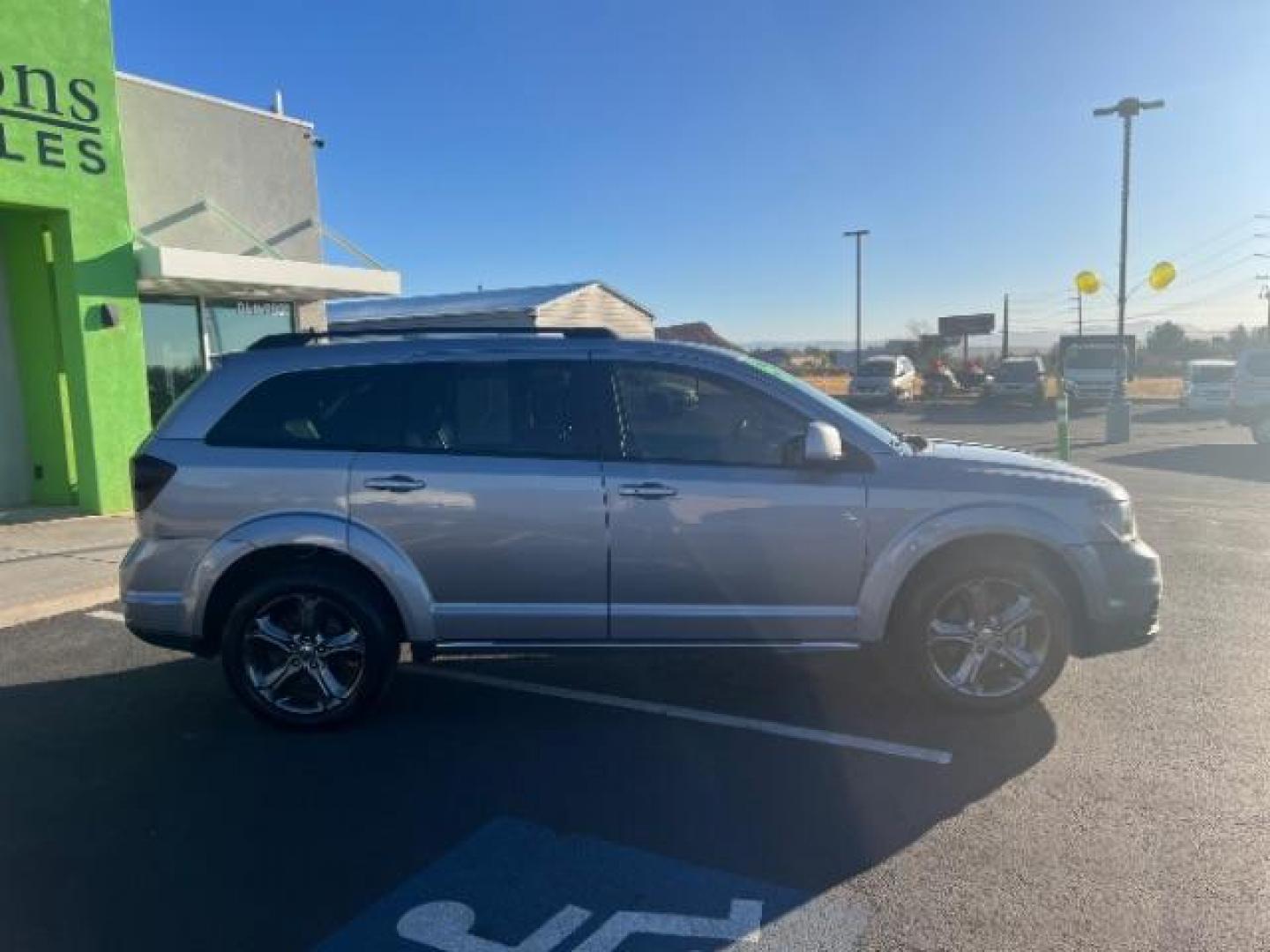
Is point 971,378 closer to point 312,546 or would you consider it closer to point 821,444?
point 821,444

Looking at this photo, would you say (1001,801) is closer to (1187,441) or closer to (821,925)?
(821,925)

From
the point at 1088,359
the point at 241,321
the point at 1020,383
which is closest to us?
the point at 241,321

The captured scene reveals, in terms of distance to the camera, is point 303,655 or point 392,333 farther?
point 392,333

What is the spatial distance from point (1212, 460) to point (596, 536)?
51.8 ft

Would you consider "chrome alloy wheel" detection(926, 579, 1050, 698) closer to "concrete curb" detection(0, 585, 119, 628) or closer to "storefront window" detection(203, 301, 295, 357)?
"concrete curb" detection(0, 585, 119, 628)

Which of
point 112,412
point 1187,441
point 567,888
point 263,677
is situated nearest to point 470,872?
point 567,888

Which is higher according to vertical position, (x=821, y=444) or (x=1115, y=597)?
(x=821, y=444)

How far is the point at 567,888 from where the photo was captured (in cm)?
310

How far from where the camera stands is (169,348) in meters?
11.4

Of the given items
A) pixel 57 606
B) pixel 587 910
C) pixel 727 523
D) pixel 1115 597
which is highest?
pixel 727 523

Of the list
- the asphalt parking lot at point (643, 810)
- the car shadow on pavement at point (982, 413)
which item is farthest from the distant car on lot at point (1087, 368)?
the asphalt parking lot at point (643, 810)

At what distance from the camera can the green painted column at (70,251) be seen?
29.7 feet

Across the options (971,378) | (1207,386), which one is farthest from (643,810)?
(971,378)

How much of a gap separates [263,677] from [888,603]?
3.07 meters
